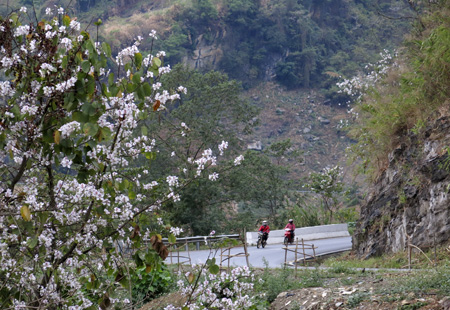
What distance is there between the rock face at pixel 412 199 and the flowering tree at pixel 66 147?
9.31 metres

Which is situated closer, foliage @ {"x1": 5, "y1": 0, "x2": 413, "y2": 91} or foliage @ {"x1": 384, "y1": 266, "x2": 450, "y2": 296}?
foliage @ {"x1": 384, "y1": 266, "x2": 450, "y2": 296}

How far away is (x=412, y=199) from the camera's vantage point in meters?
14.0

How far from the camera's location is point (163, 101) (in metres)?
4.15

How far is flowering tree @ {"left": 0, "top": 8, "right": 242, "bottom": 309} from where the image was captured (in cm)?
Result: 354

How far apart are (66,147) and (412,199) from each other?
1218 cm

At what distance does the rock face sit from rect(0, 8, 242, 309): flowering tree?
30.5 ft

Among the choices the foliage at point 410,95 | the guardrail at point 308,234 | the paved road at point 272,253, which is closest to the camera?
the foliage at point 410,95

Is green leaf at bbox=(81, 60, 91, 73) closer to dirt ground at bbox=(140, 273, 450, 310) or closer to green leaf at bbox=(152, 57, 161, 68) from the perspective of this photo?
green leaf at bbox=(152, 57, 161, 68)

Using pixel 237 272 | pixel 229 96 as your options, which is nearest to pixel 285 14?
pixel 229 96

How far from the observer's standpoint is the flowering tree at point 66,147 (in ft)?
11.6

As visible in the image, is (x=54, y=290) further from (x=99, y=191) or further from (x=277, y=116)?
(x=277, y=116)

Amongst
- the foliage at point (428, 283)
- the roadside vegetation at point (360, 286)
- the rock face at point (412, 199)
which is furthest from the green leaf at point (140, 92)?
the rock face at point (412, 199)

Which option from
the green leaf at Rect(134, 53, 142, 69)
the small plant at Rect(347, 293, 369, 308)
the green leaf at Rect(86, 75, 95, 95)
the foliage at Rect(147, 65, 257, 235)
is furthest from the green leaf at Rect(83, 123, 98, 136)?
the foliage at Rect(147, 65, 257, 235)

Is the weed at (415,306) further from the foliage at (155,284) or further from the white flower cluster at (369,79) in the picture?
the white flower cluster at (369,79)
